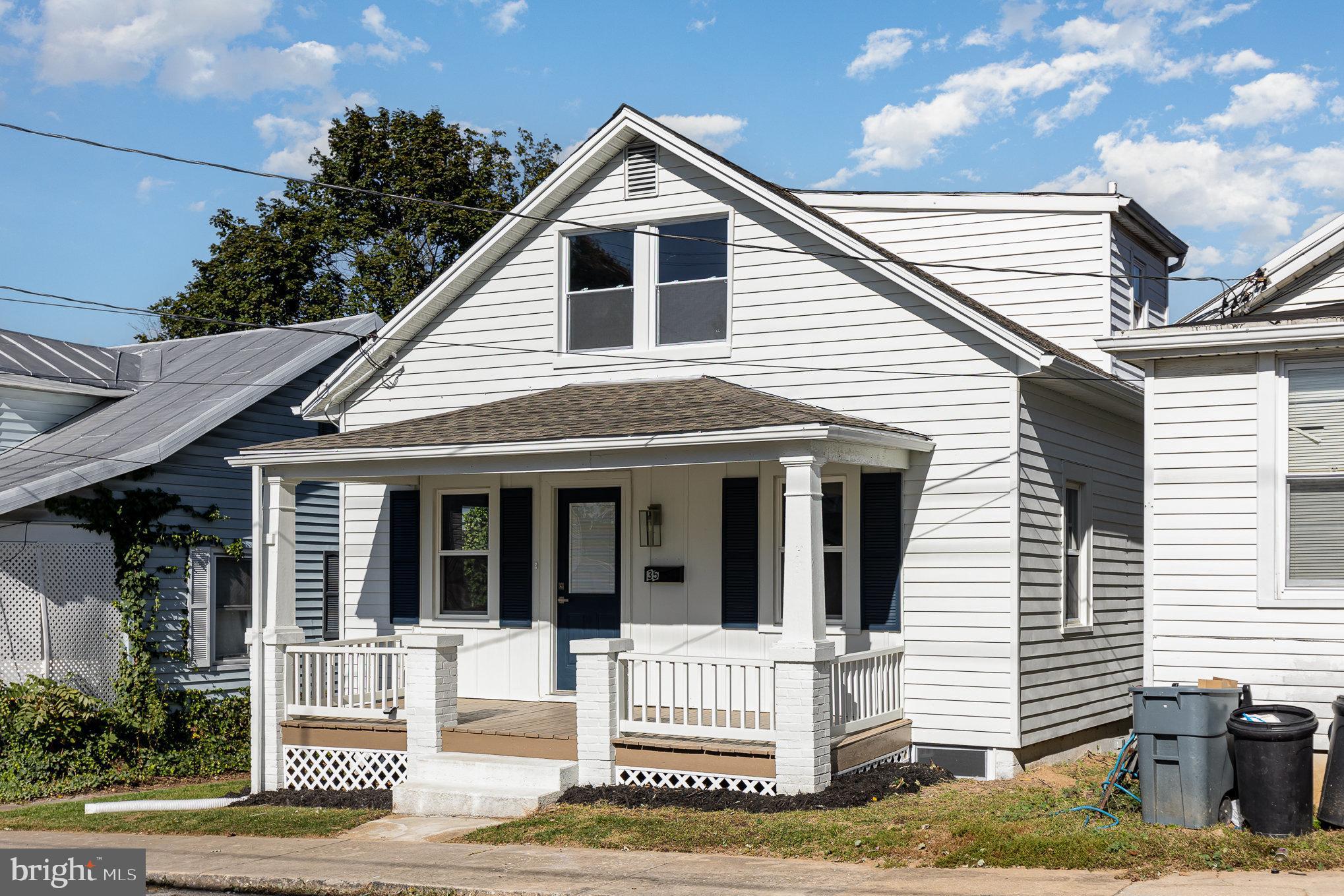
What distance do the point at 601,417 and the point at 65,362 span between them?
35.1 ft

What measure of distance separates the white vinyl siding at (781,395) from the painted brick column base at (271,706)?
6.91 ft

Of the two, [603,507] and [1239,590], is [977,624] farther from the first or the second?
[603,507]

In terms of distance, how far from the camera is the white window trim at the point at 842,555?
1315cm

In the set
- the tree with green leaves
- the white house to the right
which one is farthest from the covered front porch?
the tree with green leaves

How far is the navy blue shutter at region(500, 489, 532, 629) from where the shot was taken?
47.9 feet

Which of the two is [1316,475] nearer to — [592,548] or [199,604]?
[592,548]

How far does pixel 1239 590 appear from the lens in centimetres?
1059

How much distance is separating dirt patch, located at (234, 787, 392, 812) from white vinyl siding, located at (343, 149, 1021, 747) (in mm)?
2375

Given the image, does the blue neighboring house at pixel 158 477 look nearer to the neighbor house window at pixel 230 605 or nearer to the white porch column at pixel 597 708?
the neighbor house window at pixel 230 605

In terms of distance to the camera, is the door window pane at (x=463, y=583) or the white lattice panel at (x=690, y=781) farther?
the door window pane at (x=463, y=583)

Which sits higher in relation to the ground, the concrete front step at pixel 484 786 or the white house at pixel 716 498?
the white house at pixel 716 498

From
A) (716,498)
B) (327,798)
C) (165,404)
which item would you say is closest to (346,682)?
→ (327,798)

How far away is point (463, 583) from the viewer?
15.1m

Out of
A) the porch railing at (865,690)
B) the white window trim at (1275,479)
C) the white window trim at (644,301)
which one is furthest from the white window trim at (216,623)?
the white window trim at (1275,479)
